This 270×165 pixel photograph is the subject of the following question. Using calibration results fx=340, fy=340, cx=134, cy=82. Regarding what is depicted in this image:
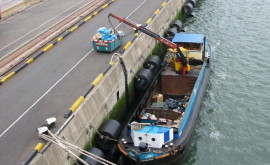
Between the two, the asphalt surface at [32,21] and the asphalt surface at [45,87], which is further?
the asphalt surface at [32,21]

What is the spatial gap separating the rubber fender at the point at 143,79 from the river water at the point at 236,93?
4696 mm

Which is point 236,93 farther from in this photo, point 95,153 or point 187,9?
point 187,9

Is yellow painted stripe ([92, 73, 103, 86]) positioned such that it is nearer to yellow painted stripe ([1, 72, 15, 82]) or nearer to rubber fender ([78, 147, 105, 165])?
rubber fender ([78, 147, 105, 165])

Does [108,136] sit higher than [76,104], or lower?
lower

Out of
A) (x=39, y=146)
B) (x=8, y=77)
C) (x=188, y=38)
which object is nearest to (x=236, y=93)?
(x=188, y=38)

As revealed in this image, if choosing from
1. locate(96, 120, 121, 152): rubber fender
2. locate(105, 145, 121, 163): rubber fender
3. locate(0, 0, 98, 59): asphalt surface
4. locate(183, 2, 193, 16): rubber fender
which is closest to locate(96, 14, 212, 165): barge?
locate(96, 120, 121, 152): rubber fender

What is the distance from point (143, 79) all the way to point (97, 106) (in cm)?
546

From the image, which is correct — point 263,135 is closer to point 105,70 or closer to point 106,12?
point 105,70

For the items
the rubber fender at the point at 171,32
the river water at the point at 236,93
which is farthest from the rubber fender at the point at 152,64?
the rubber fender at the point at 171,32

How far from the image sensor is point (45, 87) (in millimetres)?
21812

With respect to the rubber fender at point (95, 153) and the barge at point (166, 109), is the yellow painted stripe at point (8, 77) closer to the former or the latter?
the barge at point (166, 109)

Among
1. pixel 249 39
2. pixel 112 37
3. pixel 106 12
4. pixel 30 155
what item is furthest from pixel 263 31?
pixel 30 155

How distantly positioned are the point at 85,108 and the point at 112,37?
26.4 ft

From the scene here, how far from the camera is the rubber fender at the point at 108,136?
19375 mm
